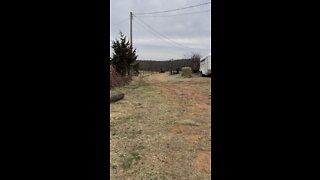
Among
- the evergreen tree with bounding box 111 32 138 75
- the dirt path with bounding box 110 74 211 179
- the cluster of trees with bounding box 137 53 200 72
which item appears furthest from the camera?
the cluster of trees with bounding box 137 53 200 72

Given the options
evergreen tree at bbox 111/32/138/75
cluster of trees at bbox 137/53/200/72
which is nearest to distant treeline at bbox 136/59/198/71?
cluster of trees at bbox 137/53/200/72

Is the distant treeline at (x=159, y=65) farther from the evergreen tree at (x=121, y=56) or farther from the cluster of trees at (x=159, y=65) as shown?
the evergreen tree at (x=121, y=56)

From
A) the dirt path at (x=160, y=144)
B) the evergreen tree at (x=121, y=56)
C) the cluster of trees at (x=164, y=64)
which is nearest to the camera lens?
the dirt path at (x=160, y=144)

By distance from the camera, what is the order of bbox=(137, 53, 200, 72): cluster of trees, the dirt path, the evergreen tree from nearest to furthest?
the dirt path, the evergreen tree, bbox=(137, 53, 200, 72): cluster of trees

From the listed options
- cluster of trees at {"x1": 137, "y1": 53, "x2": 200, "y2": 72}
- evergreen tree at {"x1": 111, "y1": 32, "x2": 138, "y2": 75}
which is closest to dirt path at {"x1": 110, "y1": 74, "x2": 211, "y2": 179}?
evergreen tree at {"x1": 111, "y1": 32, "x2": 138, "y2": 75}

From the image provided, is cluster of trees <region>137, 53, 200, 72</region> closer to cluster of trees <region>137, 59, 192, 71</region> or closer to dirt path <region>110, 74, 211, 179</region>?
cluster of trees <region>137, 59, 192, 71</region>

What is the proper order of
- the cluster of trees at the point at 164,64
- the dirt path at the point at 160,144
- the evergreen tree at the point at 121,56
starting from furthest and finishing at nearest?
the cluster of trees at the point at 164,64, the evergreen tree at the point at 121,56, the dirt path at the point at 160,144

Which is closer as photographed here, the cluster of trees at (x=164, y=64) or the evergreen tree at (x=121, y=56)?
the evergreen tree at (x=121, y=56)

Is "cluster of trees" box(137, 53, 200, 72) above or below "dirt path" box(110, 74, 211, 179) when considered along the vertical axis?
above

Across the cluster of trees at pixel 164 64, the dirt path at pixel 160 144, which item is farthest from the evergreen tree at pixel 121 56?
the cluster of trees at pixel 164 64

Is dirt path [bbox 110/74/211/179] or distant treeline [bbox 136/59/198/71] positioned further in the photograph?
distant treeline [bbox 136/59/198/71]
